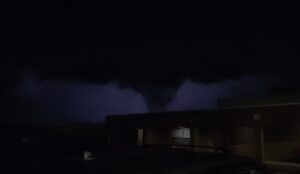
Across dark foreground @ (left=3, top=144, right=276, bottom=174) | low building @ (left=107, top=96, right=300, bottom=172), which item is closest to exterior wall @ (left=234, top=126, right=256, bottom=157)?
low building @ (left=107, top=96, right=300, bottom=172)

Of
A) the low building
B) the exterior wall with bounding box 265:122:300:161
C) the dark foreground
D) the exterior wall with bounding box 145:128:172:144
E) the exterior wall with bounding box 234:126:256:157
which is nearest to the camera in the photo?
the dark foreground

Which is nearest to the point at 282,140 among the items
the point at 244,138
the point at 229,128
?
the point at 244,138

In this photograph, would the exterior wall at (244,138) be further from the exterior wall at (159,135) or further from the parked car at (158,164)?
the parked car at (158,164)

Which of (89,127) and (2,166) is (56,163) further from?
(89,127)

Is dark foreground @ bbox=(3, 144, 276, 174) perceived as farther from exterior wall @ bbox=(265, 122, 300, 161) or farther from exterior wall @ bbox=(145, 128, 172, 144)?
exterior wall @ bbox=(145, 128, 172, 144)

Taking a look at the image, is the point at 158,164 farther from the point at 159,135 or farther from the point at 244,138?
the point at 159,135

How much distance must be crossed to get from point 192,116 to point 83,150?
23.2m

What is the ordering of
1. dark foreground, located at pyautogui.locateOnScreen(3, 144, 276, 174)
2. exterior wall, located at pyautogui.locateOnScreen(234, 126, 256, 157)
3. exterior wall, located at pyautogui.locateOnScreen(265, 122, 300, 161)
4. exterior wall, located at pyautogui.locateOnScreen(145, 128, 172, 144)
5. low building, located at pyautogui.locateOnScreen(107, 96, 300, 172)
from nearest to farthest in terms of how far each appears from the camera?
1. dark foreground, located at pyautogui.locateOnScreen(3, 144, 276, 174)
2. low building, located at pyautogui.locateOnScreen(107, 96, 300, 172)
3. exterior wall, located at pyautogui.locateOnScreen(265, 122, 300, 161)
4. exterior wall, located at pyautogui.locateOnScreen(234, 126, 256, 157)
5. exterior wall, located at pyautogui.locateOnScreen(145, 128, 172, 144)

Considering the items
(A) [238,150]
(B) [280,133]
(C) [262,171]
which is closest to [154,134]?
(A) [238,150]

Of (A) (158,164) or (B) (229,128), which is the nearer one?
(A) (158,164)

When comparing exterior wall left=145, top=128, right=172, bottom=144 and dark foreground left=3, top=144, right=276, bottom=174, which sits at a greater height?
exterior wall left=145, top=128, right=172, bottom=144

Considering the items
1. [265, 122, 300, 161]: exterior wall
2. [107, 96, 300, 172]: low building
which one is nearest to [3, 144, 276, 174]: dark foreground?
[107, 96, 300, 172]: low building

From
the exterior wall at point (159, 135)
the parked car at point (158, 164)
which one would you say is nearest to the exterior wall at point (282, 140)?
the exterior wall at point (159, 135)

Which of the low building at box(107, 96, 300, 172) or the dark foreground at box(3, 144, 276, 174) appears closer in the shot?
the dark foreground at box(3, 144, 276, 174)
